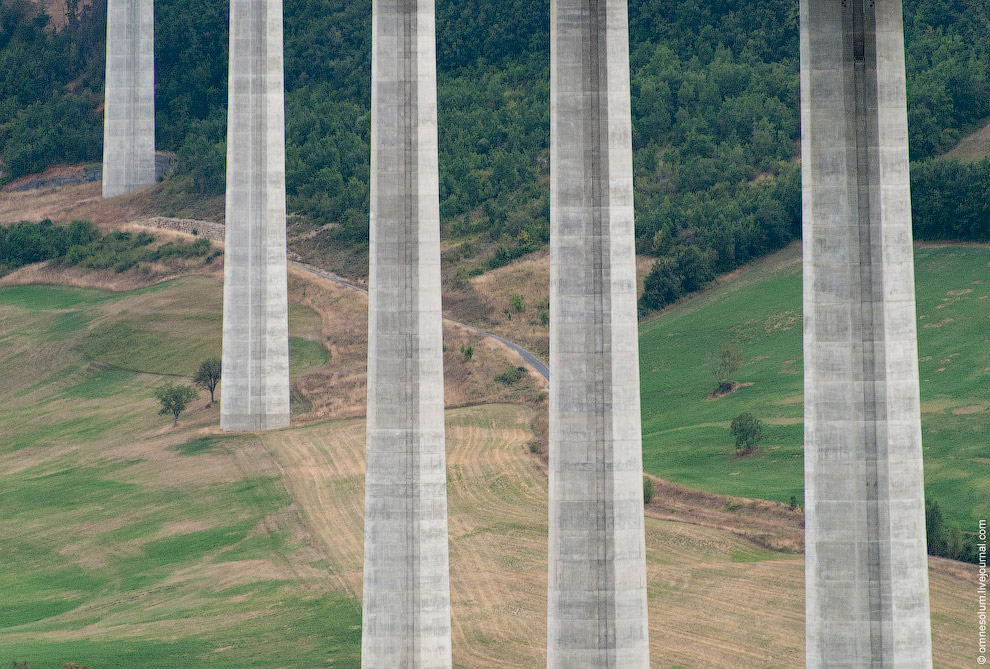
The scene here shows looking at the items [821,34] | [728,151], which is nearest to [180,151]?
[728,151]

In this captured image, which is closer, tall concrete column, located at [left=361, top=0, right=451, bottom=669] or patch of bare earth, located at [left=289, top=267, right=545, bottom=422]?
tall concrete column, located at [left=361, top=0, right=451, bottom=669]

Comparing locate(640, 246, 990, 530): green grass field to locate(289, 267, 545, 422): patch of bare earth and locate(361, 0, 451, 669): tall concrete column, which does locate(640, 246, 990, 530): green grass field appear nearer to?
locate(289, 267, 545, 422): patch of bare earth

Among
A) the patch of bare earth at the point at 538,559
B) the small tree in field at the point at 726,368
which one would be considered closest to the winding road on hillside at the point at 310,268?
the small tree in field at the point at 726,368

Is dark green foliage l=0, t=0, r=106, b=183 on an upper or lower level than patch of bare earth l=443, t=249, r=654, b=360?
upper

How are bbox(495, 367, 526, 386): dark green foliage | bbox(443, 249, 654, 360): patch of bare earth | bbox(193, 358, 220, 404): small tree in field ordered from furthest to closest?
bbox(443, 249, 654, 360): patch of bare earth
bbox(193, 358, 220, 404): small tree in field
bbox(495, 367, 526, 386): dark green foliage

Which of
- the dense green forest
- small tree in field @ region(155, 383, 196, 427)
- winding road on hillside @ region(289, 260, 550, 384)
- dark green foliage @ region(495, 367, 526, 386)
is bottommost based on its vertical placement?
small tree in field @ region(155, 383, 196, 427)

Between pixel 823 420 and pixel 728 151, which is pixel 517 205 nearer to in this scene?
pixel 728 151

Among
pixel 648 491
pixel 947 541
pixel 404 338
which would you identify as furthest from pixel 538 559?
pixel 404 338

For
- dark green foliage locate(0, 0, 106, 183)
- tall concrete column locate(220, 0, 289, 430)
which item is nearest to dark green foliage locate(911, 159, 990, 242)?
tall concrete column locate(220, 0, 289, 430)
